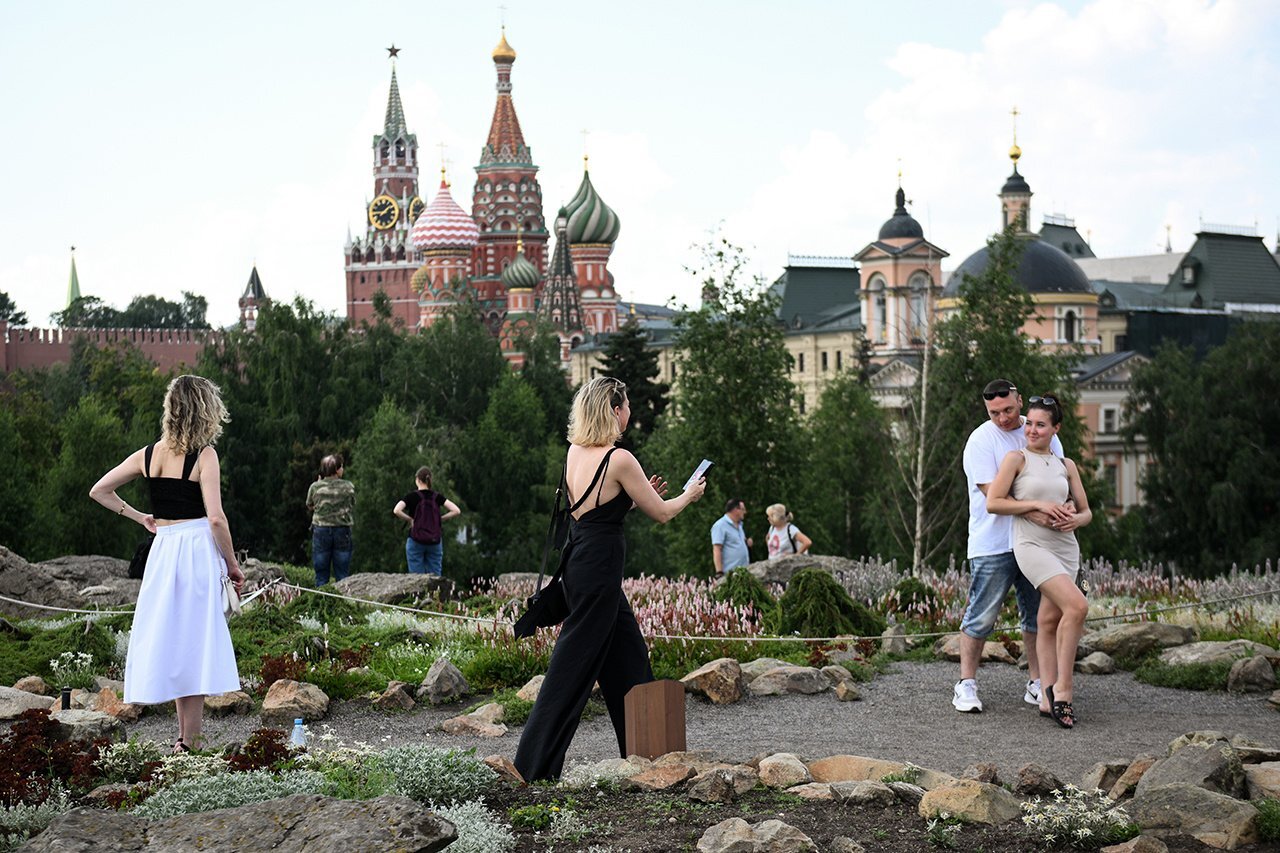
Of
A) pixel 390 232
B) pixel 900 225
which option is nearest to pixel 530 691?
pixel 900 225

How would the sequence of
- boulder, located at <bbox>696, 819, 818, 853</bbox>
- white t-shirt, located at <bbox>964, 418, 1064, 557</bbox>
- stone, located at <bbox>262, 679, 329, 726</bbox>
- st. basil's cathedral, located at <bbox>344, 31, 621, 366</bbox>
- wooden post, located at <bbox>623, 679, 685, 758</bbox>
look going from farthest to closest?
st. basil's cathedral, located at <bbox>344, 31, 621, 366</bbox>, stone, located at <bbox>262, 679, 329, 726</bbox>, white t-shirt, located at <bbox>964, 418, 1064, 557</bbox>, wooden post, located at <bbox>623, 679, 685, 758</bbox>, boulder, located at <bbox>696, 819, 818, 853</bbox>

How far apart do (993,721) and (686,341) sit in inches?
1042

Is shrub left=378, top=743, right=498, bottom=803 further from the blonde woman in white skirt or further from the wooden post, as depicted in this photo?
the blonde woman in white skirt

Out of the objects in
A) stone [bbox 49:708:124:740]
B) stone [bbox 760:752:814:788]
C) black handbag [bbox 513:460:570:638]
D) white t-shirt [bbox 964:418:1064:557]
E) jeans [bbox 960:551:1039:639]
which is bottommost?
stone [bbox 760:752:814:788]

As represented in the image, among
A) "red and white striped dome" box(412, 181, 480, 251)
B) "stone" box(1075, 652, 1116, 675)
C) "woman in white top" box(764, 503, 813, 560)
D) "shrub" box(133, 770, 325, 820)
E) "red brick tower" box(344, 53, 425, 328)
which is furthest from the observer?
"red brick tower" box(344, 53, 425, 328)

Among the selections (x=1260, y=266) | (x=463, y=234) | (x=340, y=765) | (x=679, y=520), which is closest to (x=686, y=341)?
(x=679, y=520)

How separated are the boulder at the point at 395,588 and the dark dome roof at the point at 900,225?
75.4 m

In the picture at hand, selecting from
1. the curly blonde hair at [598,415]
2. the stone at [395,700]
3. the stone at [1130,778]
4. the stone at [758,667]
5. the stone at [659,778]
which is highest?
the curly blonde hair at [598,415]

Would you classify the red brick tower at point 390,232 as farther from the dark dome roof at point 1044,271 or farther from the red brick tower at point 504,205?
the dark dome roof at point 1044,271

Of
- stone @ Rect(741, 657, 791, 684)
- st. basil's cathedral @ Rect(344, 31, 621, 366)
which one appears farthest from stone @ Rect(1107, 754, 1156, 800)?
st. basil's cathedral @ Rect(344, 31, 621, 366)

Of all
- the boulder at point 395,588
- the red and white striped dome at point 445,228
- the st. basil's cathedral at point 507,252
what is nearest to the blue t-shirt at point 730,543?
the boulder at point 395,588

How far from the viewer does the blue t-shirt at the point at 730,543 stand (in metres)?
15.0

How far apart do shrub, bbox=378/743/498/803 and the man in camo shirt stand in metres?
10.6

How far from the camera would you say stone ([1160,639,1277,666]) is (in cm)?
1031
